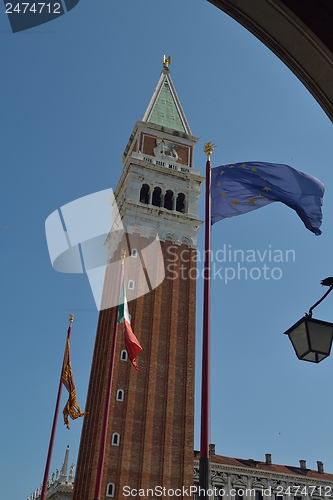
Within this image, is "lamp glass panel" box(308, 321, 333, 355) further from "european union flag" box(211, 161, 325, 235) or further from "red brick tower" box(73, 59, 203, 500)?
"red brick tower" box(73, 59, 203, 500)

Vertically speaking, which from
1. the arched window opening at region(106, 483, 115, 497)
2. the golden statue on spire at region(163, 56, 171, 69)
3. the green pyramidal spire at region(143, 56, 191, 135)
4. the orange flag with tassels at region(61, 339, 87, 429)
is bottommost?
the arched window opening at region(106, 483, 115, 497)

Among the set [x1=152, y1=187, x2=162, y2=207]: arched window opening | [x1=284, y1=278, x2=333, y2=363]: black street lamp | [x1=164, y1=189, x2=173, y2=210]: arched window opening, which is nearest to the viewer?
[x1=284, y1=278, x2=333, y2=363]: black street lamp

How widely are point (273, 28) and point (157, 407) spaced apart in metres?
35.6

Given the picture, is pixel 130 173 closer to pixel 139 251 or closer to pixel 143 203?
pixel 143 203

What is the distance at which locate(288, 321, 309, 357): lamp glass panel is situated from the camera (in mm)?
5613

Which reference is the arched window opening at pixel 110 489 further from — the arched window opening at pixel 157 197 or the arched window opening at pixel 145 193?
the arched window opening at pixel 145 193

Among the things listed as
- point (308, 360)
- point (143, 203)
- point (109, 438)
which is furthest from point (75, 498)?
point (308, 360)

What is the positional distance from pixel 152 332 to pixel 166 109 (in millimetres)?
23962

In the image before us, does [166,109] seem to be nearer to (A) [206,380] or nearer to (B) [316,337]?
(A) [206,380]

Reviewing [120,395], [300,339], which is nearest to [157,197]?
[120,395]

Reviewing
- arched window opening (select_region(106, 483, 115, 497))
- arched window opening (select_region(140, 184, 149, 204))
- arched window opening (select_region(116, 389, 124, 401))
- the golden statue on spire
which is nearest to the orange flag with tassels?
arched window opening (select_region(106, 483, 115, 497))

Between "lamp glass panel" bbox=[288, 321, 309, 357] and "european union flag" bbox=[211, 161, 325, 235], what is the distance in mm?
6212

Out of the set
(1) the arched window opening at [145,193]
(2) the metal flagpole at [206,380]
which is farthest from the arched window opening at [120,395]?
(2) the metal flagpole at [206,380]

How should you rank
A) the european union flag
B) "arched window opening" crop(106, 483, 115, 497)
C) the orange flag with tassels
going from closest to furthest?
the european union flag < the orange flag with tassels < "arched window opening" crop(106, 483, 115, 497)
